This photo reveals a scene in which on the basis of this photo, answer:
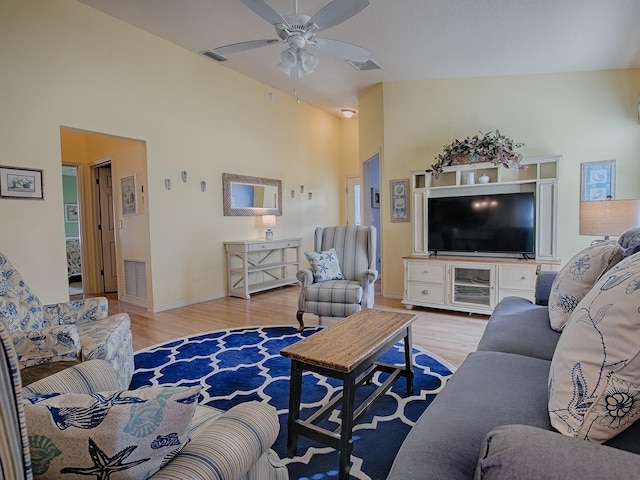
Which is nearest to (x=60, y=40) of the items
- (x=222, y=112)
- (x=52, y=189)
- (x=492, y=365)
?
(x=52, y=189)

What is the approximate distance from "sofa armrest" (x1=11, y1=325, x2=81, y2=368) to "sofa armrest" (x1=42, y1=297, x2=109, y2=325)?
50 cm

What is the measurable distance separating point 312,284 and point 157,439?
115 inches

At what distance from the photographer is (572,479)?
630 millimetres

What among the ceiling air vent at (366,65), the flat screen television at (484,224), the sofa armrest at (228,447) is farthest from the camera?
the ceiling air vent at (366,65)

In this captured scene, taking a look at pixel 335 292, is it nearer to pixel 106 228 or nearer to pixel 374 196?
pixel 374 196

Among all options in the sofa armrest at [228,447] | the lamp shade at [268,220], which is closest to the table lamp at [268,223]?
the lamp shade at [268,220]

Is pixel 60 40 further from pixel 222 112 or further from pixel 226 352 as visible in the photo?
pixel 226 352

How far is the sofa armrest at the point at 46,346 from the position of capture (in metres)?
1.75

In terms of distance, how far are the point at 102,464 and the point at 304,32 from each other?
9.08 feet

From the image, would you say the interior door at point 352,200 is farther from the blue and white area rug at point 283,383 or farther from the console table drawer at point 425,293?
the blue and white area rug at point 283,383

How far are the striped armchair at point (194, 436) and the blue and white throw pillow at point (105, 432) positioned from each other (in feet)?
0.13

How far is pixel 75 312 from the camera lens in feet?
7.77

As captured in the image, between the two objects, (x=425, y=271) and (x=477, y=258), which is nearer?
(x=477, y=258)

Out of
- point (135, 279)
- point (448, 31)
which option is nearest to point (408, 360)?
point (448, 31)
